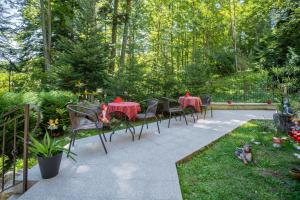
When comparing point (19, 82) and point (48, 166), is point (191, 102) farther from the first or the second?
point (19, 82)

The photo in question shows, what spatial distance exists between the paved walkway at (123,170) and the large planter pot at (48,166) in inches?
3.1

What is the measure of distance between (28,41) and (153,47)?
25.3 feet

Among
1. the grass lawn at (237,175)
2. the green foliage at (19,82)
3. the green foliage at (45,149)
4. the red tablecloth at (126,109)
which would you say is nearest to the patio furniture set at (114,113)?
the red tablecloth at (126,109)

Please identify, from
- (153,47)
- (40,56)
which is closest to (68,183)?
(40,56)

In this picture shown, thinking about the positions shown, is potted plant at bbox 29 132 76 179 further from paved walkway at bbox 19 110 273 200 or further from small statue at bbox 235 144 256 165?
small statue at bbox 235 144 256 165

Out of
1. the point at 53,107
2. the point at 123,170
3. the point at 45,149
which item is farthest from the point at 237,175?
the point at 53,107

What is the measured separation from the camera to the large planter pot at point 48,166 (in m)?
2.54

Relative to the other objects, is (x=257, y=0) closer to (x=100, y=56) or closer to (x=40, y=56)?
(x=100, y=56)

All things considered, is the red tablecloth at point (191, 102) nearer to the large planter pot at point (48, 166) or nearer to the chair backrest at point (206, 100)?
the chair backrest at point (206, 100)

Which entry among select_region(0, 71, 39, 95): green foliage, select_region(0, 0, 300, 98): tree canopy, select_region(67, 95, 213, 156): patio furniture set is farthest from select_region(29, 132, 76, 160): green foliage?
select_region(0, 71, 39, 95): green foliage

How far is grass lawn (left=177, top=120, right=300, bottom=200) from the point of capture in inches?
93.0

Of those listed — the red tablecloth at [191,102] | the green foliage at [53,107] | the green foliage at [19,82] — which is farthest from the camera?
the green foliage at [19,82]

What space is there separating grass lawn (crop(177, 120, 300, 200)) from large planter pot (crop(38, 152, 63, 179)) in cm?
158

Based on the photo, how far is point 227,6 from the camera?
50.3 feet
